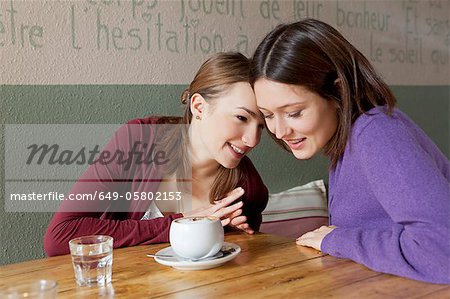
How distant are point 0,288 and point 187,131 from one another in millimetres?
770

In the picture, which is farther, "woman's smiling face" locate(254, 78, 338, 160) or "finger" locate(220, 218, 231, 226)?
"finger" locate(220, 218, 231, 226)

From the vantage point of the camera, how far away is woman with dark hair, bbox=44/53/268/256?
1.27 m

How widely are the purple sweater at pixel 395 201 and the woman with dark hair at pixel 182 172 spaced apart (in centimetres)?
29

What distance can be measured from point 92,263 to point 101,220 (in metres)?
0.39

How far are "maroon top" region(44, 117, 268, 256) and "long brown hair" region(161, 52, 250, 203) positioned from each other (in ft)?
0.16

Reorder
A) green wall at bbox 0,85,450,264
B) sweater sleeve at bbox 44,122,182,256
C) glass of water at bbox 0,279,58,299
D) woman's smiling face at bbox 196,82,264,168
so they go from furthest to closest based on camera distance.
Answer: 1. green wall at bbox 0,85,450,264
2. woman's smiling face at bbox 196,82,264,168
3. sweater sleeve at bbox 44,122,182,256
4. glass of water at bbox 0,279,58,299

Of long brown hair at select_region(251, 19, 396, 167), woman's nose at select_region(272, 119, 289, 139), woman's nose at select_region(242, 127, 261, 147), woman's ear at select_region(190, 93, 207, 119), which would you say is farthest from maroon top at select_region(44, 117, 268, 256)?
long brown hair at select_region(251, 19, 396, 167)

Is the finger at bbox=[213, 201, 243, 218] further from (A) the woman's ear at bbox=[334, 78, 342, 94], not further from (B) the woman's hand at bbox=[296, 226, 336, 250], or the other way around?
(A) the woman's ear at bbox=[334, 78, 342, 94]

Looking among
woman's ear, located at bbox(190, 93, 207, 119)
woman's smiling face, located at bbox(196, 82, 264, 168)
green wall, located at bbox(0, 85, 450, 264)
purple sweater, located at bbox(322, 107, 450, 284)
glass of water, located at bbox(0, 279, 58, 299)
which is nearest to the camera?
glass of water, located at bbox(0, 279, 58, 299)

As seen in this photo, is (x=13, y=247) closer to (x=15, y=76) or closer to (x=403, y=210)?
(x=15, y=76)

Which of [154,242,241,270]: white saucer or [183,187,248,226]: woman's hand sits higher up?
[183,187,248,226]: woman's hand

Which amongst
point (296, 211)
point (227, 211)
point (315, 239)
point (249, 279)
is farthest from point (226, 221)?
point (296, 211)

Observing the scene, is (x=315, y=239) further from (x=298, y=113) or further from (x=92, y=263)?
(x=92, y=263)

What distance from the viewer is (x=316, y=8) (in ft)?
7.57
